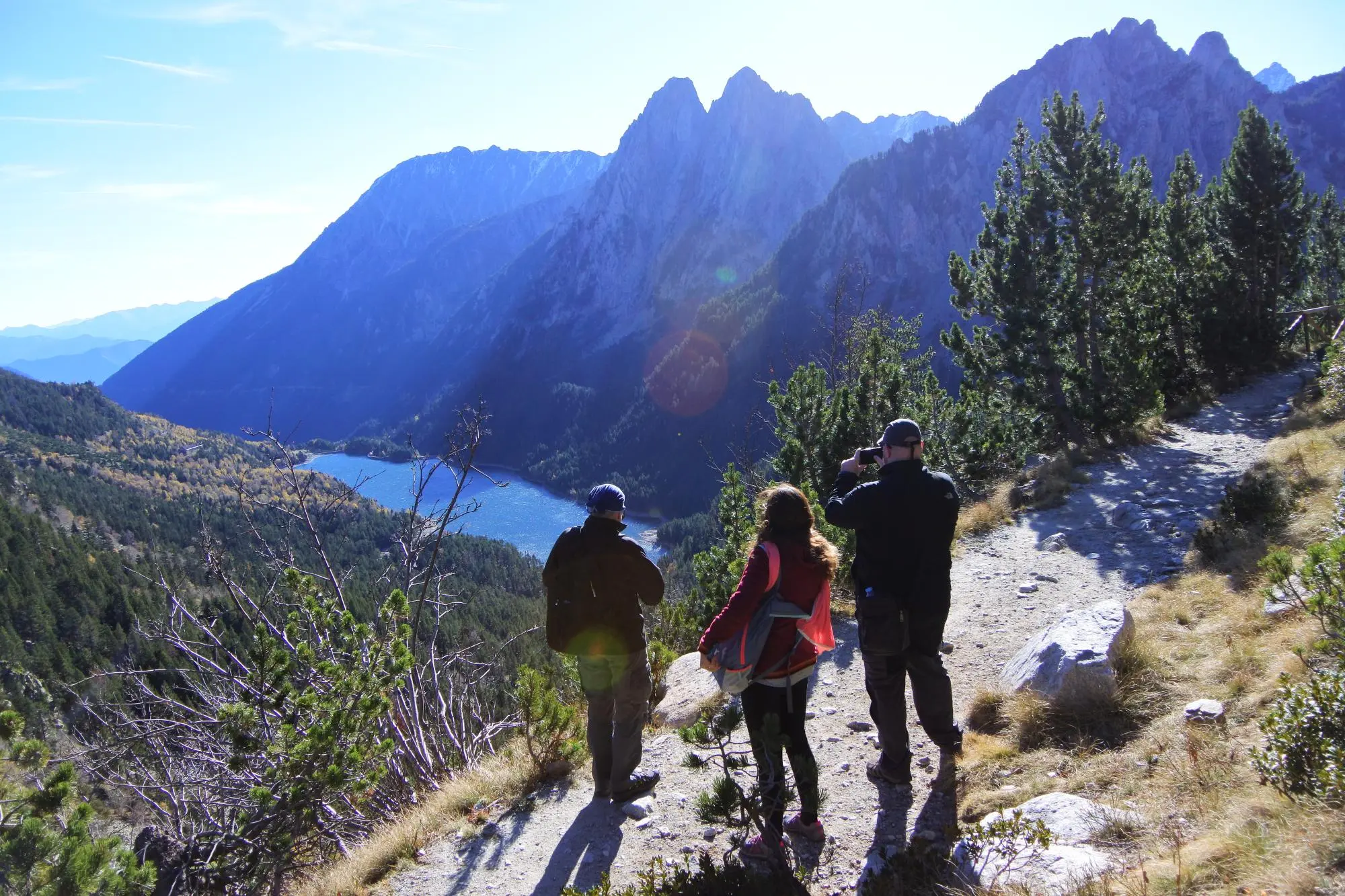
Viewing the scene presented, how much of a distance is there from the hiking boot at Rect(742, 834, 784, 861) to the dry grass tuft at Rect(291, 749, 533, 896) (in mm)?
2370

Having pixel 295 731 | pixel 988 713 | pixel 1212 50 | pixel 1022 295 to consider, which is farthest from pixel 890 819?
pixel 1212 50

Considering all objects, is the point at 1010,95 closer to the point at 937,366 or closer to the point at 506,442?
the point at 937,366

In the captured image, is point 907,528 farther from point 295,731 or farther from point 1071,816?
point 295,731

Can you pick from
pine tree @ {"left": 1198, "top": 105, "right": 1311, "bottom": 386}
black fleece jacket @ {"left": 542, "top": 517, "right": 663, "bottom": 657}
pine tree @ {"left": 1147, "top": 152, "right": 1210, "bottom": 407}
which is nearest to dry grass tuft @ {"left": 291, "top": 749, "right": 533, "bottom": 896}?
black fleece jacket @ {"left": 542, "top": 517, "right": 663, "bottom": 657}

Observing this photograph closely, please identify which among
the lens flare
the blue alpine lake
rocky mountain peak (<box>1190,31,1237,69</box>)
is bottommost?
the blue alpine lake

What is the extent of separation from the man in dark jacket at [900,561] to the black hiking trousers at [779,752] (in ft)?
1.89

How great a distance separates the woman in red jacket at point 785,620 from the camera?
11.8ft

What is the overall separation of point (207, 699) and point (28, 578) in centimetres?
7792

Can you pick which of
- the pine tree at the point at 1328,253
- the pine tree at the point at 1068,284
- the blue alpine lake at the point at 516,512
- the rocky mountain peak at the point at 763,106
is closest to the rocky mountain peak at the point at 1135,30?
the rocky mountain peak at the point at 763,106

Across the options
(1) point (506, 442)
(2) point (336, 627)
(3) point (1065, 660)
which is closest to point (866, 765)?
(3) point (1065, 660)

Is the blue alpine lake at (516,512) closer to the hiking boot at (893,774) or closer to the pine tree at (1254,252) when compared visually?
the pine tree at (1254,252)

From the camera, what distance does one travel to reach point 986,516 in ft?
36.8

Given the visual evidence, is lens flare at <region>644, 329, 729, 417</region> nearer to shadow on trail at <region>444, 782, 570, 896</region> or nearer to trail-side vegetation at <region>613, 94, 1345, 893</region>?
trail-side vegetation at <region>613, 94, 1345, 893</region>

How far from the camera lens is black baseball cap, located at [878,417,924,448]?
397cm
